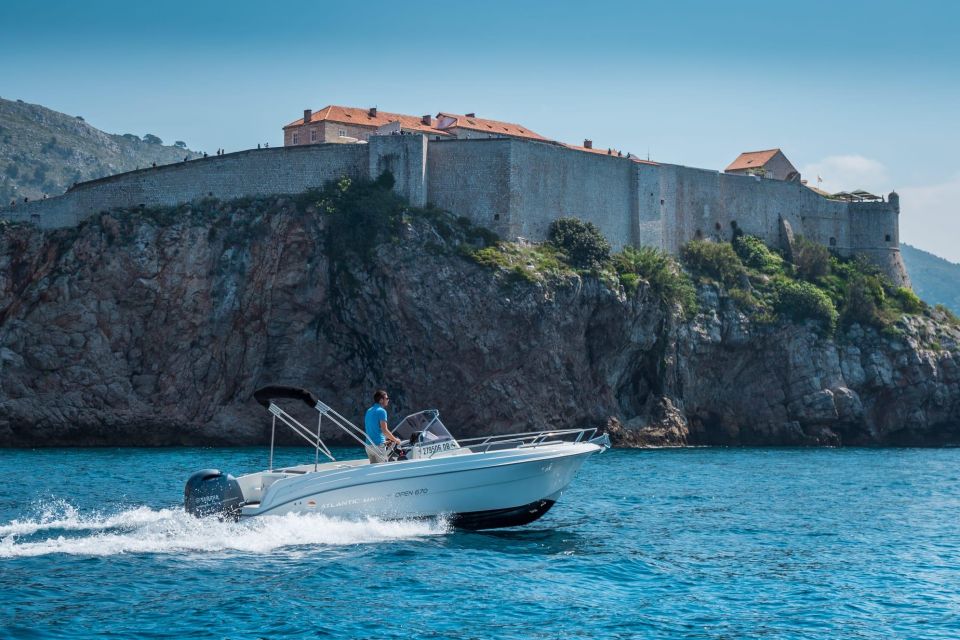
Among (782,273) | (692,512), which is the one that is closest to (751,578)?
(692,512)

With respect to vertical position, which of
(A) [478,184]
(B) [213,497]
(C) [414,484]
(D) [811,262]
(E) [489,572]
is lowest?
(E) [489,572]

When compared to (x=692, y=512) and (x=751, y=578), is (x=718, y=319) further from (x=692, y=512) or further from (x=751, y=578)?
(x=751, y=578)

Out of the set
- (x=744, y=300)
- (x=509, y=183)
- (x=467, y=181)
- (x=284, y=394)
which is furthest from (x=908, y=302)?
(x=284, y=394)

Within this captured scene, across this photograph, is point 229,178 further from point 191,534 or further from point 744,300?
point 191,534

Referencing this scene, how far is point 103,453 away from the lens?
1869 inches

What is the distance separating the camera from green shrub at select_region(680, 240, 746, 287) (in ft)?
211

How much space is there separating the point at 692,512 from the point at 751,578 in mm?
8999

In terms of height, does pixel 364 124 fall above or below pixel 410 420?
above

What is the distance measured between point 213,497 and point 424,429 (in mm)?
4122

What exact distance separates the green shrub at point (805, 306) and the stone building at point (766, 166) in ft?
54.2

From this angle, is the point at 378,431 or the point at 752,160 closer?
the point at 378,431

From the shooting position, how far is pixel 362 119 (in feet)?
220

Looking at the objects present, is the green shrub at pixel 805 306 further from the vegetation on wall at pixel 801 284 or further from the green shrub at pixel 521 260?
the green shrub at pixel 521 260

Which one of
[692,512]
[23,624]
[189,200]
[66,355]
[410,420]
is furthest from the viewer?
[189,200]
